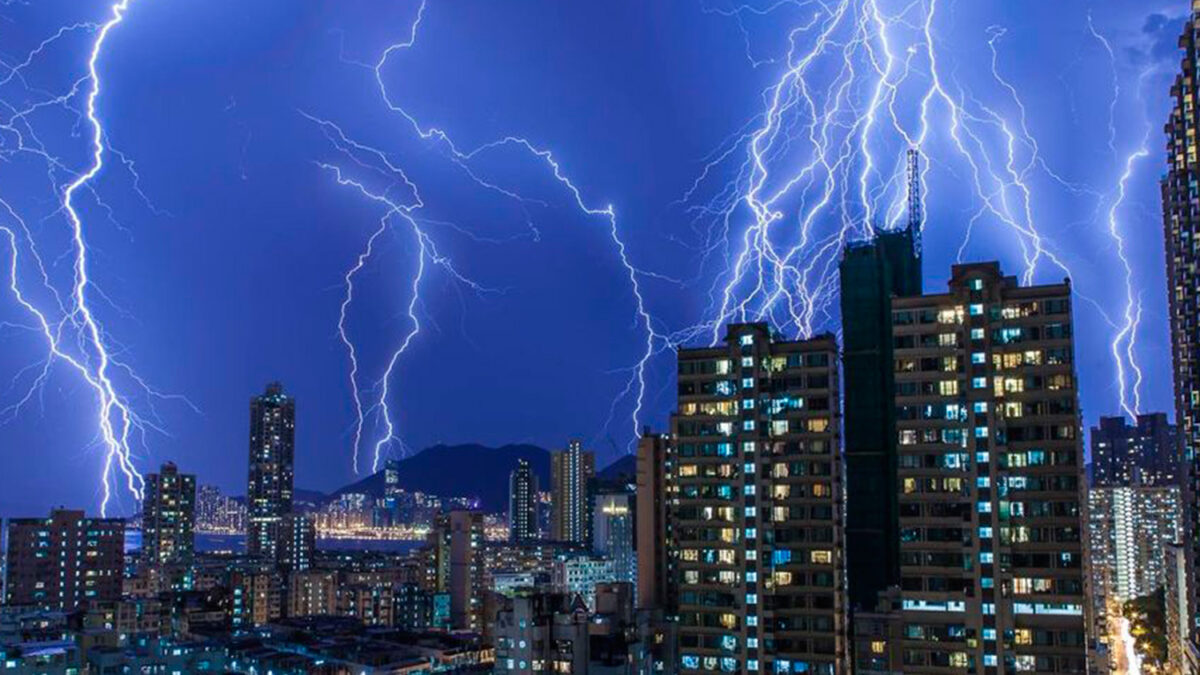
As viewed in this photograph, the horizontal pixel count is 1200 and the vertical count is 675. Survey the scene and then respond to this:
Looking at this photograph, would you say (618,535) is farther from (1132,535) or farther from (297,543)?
(297,543)

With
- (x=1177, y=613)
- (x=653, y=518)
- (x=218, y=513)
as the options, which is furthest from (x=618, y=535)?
(x=218, y=513)

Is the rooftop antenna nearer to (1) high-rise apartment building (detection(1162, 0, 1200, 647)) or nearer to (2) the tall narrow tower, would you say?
(2) the tall narrow tower

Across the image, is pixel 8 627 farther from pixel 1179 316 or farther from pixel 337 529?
pixel 337 529

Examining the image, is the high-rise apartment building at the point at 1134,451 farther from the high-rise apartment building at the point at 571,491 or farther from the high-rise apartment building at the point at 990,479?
the high-rise apartment building at the point at 990,479

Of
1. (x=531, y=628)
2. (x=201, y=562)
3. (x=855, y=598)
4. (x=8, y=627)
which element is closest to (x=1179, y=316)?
(x=855, y=598)

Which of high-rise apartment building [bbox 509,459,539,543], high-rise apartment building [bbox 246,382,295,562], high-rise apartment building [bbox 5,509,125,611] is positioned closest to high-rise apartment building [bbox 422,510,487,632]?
high-rise apartment building [bbox 5,509,125,611]

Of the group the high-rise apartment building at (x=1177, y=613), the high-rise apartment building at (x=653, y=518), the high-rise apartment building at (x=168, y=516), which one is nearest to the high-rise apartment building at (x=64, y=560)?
the high-rise apartment building at (x=168, y=516)
